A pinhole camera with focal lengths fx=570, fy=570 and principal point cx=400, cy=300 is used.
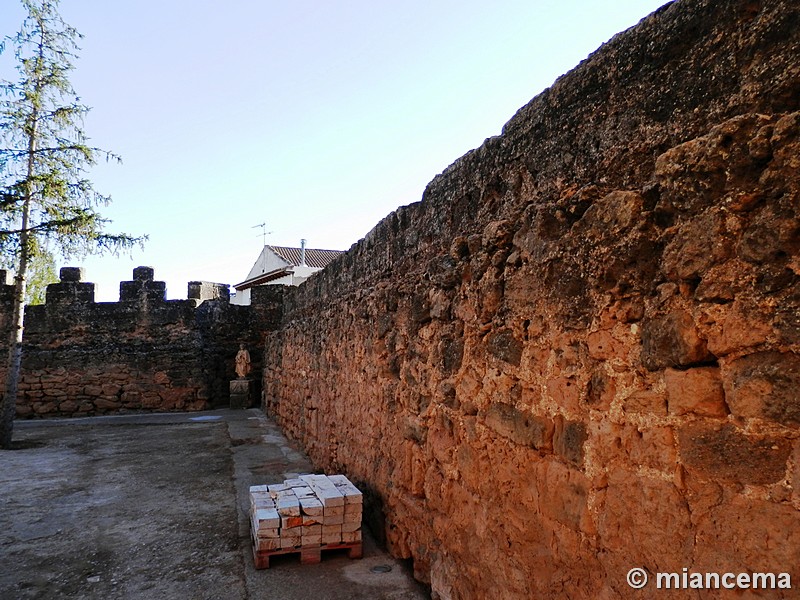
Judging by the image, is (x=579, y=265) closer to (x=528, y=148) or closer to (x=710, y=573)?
(x=528, y=148)

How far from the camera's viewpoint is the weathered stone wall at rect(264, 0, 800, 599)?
139cm

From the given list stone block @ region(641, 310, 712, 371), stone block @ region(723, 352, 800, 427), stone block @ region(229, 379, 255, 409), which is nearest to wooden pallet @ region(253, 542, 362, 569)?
stone block @ region(641, 310, 712, 371)

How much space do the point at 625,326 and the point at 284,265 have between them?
88.6 ft

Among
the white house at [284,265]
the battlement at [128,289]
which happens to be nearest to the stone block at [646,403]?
the battlement at [128,289]

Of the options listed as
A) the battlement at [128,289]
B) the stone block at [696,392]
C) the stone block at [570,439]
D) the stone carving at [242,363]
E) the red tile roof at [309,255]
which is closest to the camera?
the stone block at [696,392]

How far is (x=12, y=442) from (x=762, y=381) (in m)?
10.0

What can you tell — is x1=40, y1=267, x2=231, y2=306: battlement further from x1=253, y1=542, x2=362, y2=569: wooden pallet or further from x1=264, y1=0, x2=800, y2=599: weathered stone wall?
x1=264, y1=0, x2=800, y2=599: weathered stone wall

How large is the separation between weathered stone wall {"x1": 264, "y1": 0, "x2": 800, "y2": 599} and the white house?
23.0 metres

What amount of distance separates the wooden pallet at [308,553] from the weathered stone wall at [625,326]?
0.59 meters

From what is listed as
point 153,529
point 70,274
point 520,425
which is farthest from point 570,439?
point 70,274

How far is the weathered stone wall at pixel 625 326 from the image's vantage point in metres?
1.39

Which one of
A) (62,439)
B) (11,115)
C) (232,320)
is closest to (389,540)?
(62,439)

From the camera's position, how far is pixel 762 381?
53.7 inches

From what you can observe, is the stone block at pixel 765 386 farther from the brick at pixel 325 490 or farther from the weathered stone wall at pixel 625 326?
the brick at pixel 325 490
